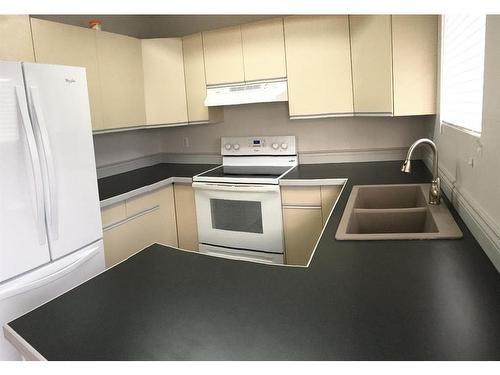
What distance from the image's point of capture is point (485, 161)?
1.31 meters

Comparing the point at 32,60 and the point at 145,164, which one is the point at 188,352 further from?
the point at 145,164

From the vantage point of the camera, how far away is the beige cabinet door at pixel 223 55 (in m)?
3.03

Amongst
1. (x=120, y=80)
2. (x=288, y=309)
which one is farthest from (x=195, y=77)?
(x=288, y=309)

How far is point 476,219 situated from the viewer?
4.51 feet

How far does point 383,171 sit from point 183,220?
5.12 ft

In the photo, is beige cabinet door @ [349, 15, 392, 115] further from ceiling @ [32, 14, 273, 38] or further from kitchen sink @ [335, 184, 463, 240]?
ceiling @ [32, 14, 273, 38]

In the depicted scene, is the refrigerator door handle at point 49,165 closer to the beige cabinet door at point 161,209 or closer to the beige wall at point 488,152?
the beige cabinet door at point 161,209

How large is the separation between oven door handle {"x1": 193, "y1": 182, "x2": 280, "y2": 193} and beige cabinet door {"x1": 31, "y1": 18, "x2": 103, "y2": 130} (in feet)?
2.69

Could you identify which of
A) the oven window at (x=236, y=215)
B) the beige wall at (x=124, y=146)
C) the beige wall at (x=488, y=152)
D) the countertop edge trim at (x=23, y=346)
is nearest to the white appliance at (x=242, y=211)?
the oven window at (x=236, y=215)

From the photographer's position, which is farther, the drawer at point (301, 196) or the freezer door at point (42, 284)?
the drawer at point (301, 196)

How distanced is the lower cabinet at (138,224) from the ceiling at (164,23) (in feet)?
4.78

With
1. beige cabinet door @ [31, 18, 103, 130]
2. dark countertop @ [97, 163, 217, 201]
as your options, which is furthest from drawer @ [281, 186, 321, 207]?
beige cabinet door @ [31, 18, 103, 130]
